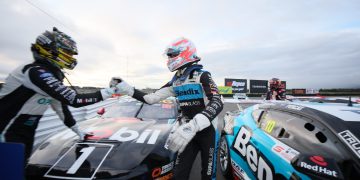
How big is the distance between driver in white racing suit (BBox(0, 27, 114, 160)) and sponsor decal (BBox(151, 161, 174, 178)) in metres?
0.94

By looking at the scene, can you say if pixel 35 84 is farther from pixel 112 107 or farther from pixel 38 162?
pixel 112 107

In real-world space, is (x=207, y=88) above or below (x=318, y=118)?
above

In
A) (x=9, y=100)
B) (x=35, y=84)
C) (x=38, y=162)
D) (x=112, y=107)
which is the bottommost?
(x=38, y=162)

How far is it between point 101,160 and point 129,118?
66.8 inches

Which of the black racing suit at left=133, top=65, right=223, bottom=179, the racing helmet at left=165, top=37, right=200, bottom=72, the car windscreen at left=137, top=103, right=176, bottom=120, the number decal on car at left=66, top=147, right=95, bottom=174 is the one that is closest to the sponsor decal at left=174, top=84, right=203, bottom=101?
the black racing suit at left=133, top=65, right=223, bottom=179

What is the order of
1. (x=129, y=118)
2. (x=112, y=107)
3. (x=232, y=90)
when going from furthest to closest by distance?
(x=232, y=90) → (x=112, y=107) → (x=129, y=118)

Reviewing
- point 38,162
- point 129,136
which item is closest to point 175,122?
point 129,136

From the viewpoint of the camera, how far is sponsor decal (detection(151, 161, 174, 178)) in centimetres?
245

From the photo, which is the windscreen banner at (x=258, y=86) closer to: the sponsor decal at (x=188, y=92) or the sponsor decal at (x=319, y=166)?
Answer: the sponsor decal at (x=188, y=92)

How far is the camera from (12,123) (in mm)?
2023

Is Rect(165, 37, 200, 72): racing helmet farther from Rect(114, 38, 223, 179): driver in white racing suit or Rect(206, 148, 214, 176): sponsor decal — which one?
Rect(206, 148, 214, 176): sponsor decal

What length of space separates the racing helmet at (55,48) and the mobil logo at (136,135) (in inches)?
39.6

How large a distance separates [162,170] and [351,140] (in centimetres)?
173

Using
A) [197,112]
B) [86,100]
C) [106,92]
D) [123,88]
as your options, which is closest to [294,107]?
[197,112]
